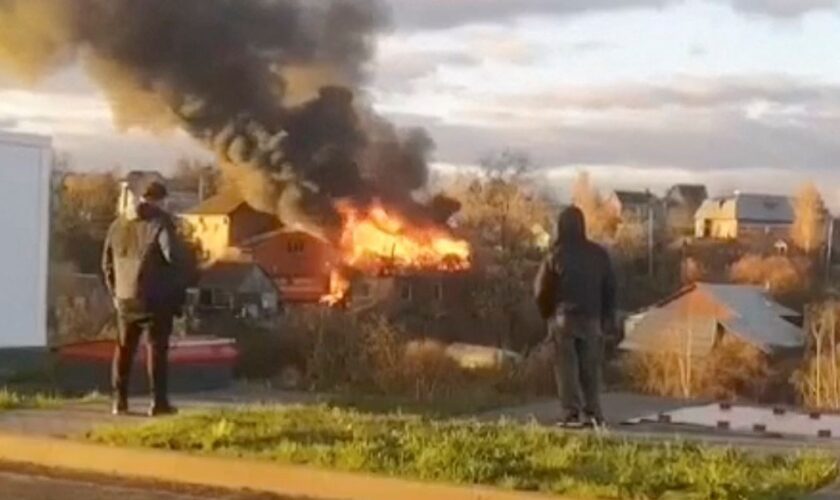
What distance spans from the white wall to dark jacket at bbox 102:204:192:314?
5.21m

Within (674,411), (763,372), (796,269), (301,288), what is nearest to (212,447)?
(674,411)

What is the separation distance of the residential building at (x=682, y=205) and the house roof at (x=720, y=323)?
55.6 feet

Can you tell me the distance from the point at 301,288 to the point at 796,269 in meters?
14.3

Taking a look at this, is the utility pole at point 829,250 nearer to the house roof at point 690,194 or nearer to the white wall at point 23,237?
the house roof at point 690,194

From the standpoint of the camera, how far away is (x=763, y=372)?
28125 millimetres

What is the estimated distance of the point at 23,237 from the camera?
17.0 m

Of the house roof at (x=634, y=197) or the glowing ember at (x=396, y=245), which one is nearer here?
the glowing ember at (x=396, y=245)

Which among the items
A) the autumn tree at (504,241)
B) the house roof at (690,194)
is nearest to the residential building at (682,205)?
the house roof at (690,194)

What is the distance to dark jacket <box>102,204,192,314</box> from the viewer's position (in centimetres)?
1167

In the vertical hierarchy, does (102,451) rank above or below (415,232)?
below

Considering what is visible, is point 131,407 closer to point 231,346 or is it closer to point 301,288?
point 231,346

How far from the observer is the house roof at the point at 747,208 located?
53816mm

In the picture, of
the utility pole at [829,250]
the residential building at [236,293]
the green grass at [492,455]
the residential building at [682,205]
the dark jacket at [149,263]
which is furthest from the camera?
the residential building at [682,205]

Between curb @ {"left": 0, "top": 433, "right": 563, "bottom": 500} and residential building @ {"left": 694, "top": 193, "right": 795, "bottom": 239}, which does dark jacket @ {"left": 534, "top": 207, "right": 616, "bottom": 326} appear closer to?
curb @ {"left": 0, "top": 433, "right": 563, "bottom": 500}
